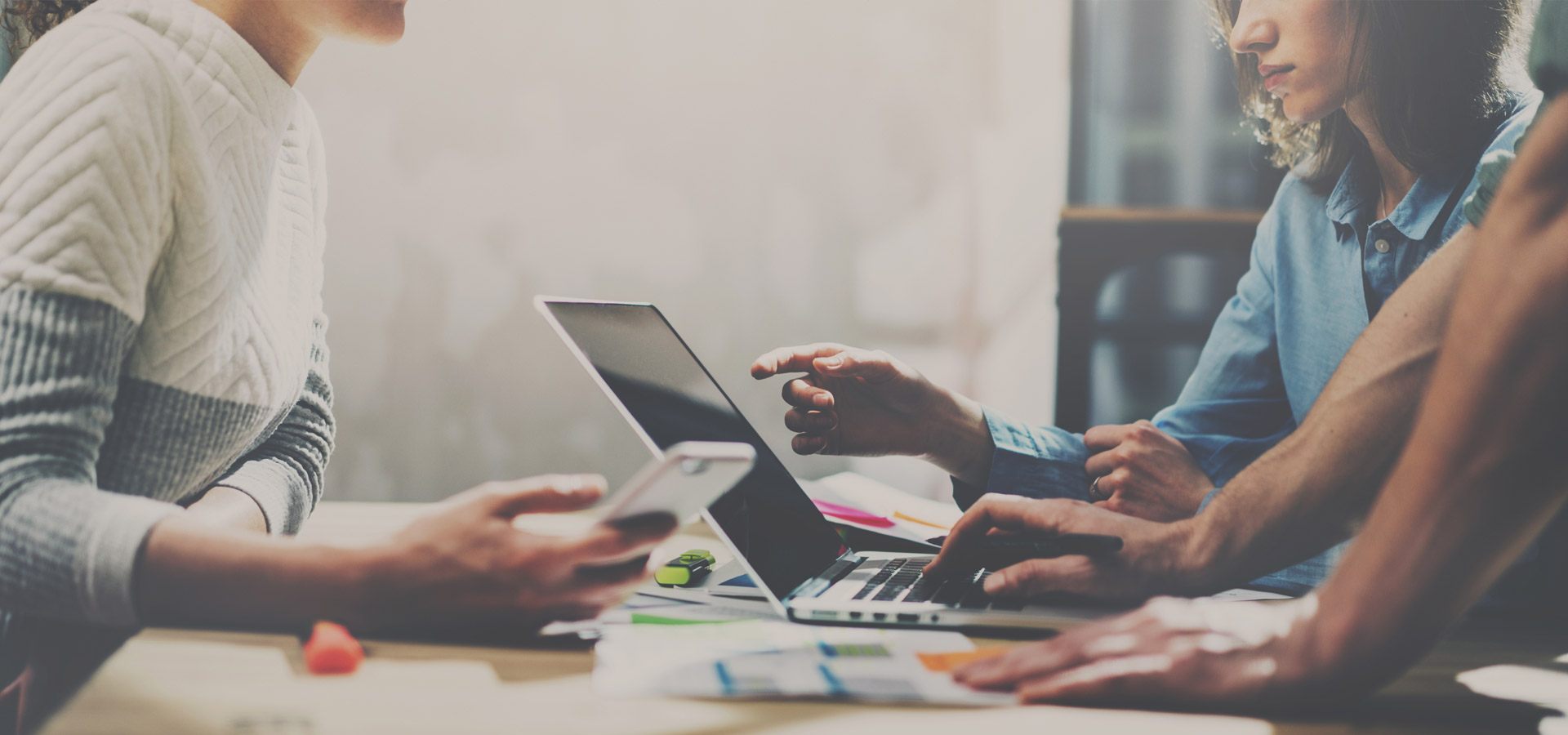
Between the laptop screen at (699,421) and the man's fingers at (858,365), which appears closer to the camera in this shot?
the laptop screen at (699,421)

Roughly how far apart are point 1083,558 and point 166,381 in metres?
0.61

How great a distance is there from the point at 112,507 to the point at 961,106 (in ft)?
6.00

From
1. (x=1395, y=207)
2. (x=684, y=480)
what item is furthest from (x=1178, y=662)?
(x=1395, y=207)

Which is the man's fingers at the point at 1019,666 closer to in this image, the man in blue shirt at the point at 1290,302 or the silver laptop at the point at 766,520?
the silver laptop at the point at 766,520

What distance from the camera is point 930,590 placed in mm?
715

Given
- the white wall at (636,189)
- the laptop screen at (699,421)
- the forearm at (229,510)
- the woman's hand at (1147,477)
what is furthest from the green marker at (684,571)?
the white wall at (636,189)

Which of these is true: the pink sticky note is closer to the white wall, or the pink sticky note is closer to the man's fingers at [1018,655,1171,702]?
the man's fingers at [1018,655,1171,702]

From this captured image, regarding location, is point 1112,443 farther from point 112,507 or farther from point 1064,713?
point 112,507

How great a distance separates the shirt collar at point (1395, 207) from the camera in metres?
0.98

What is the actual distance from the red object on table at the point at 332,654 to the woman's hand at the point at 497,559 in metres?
0.03

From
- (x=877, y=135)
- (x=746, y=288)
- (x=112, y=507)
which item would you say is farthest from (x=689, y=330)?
(x=112, y=507)

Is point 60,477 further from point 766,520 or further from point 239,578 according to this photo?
point 766,520

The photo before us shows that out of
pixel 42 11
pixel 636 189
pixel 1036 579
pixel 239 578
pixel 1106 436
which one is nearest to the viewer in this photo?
pixel 239 578

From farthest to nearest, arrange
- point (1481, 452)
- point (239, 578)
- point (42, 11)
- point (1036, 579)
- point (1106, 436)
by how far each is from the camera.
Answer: point (1106, 436), point (42, 11), point (1036, 579), point (239, 578), point (1481, 452)
